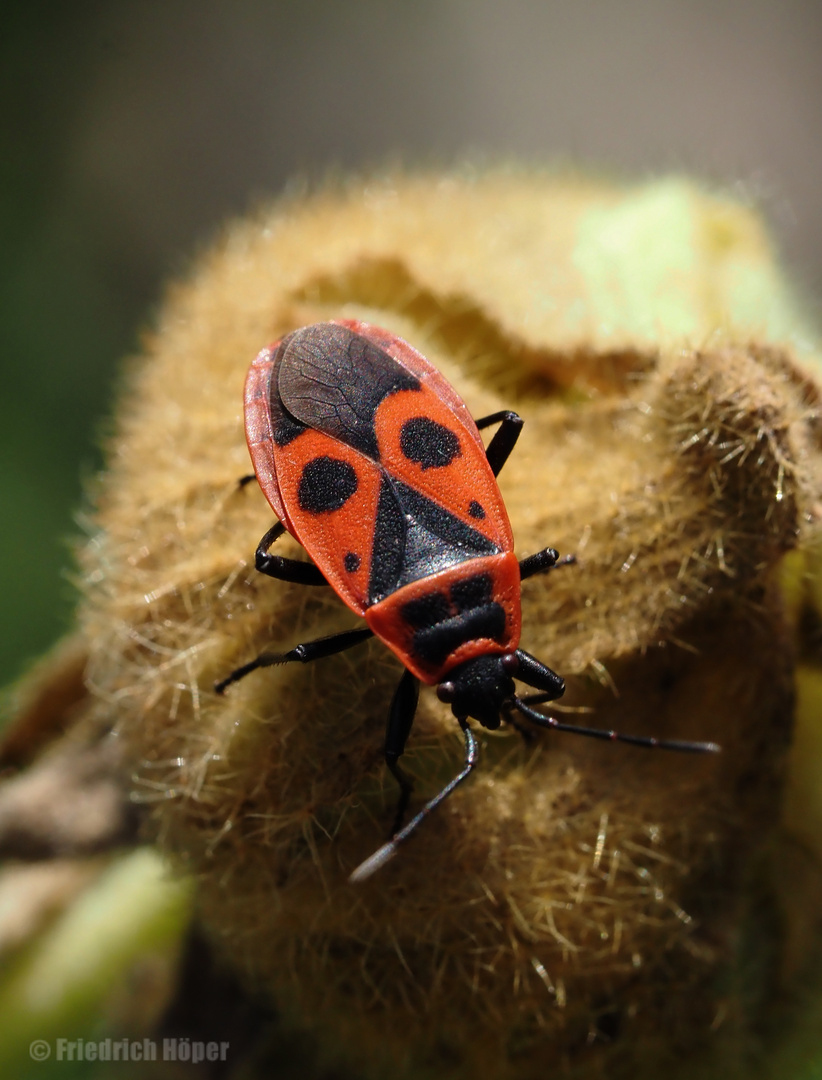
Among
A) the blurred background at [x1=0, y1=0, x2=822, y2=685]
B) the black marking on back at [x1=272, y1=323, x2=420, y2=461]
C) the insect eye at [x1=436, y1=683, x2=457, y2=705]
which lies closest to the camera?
the insect eye at [x1=436, y1=683, x2=457, y2=705]

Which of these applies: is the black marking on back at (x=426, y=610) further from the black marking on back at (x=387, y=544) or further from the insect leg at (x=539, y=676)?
the insect leg at (x=539, y=676)

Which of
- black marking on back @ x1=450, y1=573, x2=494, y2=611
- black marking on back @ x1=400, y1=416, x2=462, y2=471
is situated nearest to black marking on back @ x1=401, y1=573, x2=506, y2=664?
black marking on back @ x1=450, y1=573, x2=494, y2=611

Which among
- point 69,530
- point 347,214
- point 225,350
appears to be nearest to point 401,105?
point 69,530

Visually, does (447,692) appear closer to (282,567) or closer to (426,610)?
(426,610)

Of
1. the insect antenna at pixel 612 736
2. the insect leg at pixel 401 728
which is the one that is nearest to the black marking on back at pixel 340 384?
the insect leg at pixel 401 728

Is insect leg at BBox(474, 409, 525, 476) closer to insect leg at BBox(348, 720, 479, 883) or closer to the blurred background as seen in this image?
insect leg at BBox(348, 720, 479, 883)

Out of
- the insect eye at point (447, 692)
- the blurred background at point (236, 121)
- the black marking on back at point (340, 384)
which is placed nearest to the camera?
the insect eye at point (447, 692)

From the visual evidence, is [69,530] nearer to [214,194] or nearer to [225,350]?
[225,350]

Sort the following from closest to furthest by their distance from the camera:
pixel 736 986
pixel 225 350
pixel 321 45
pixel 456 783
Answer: pixel 456 783 → pixel 736 986 → pixel 225 350 → pixel 321 45
